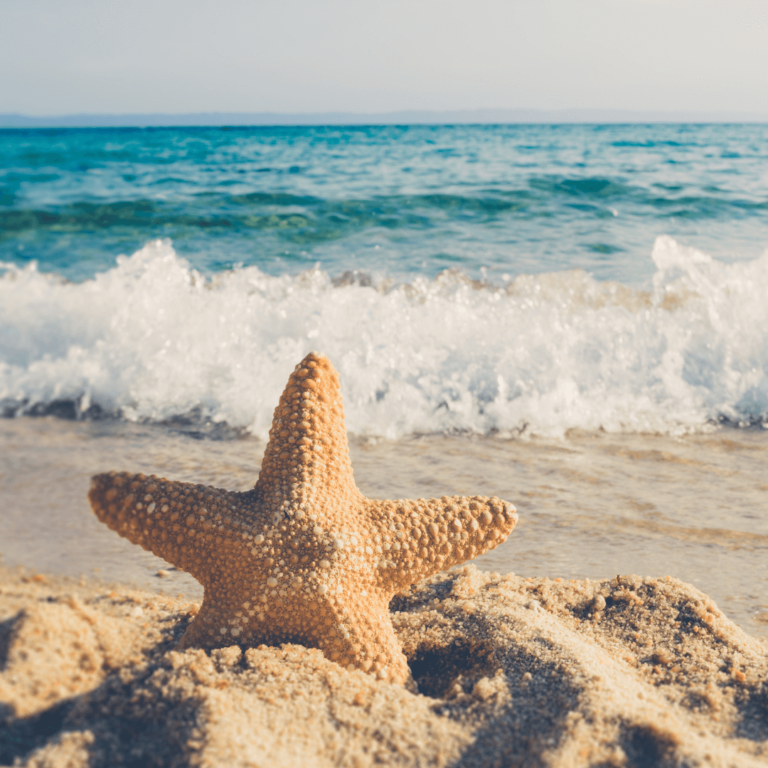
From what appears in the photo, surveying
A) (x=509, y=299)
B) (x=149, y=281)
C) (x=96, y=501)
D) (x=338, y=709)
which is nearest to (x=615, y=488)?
(x=338, y=709)

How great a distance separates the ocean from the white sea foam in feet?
0.09

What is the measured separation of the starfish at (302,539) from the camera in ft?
6.38

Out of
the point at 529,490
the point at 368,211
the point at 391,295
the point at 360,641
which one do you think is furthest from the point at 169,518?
the point at 368,211

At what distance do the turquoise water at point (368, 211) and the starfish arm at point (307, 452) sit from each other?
6027 millimetres

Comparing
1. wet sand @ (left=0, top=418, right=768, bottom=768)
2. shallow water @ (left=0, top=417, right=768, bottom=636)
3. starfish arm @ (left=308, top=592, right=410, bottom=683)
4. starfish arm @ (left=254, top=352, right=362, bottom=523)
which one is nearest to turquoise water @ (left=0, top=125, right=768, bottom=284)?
shallow water @ (left=0, top=417, right=768, bottom=636)

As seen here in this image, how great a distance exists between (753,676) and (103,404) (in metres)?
4.35

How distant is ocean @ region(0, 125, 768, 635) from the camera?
345 centimetres

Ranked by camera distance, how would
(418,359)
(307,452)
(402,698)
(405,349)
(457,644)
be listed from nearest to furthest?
(402,698)
(307,452)
(457,644)
(418,359)
(405,349)

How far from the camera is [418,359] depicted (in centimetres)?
544

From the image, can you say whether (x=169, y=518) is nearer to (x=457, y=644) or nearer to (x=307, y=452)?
(x=307, y=452)

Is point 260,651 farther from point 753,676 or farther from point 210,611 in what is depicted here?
point 753,676

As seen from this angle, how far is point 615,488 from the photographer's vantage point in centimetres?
382

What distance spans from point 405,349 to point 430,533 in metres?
3.60

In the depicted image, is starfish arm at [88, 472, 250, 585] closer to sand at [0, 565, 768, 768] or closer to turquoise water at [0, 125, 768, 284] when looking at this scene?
sand at [0, 565, 768, 768]
